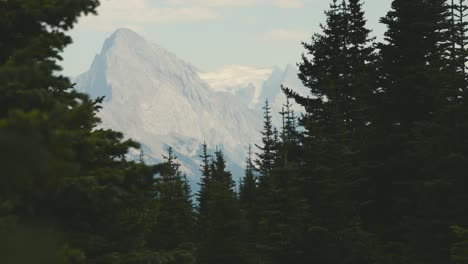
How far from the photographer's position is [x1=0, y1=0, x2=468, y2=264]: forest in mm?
5758

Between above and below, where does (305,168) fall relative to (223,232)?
above

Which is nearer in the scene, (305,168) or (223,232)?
(305,168)

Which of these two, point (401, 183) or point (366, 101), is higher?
point (366, 101)

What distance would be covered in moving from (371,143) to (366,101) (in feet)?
12.8

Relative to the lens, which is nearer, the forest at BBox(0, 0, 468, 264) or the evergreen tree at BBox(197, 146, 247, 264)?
the forest at BBox(0, 0, 468, 264)

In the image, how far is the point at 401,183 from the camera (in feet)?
84.5

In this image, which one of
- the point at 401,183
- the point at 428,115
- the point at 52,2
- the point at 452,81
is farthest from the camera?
the point at 428,115

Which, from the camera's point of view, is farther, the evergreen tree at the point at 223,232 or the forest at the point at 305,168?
the evergreen tree at the point at 223,232

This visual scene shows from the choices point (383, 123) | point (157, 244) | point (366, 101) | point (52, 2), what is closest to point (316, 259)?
point (383, 123)

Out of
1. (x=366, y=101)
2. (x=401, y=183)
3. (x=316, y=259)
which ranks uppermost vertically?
(x=366, y=101)

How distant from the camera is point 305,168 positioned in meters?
28.4

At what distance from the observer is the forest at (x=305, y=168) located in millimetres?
5758

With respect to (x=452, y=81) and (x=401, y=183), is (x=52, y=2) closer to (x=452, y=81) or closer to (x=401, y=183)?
(x=452, y=81)

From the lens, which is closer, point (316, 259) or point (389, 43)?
point (316, 259)
